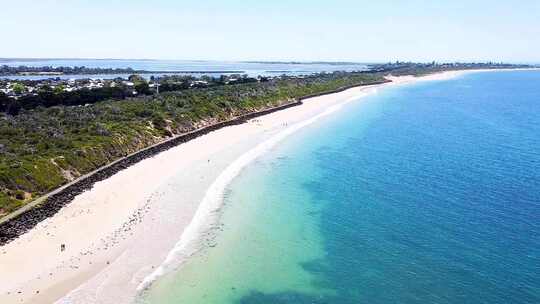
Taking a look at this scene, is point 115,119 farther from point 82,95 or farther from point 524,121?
point 524,121

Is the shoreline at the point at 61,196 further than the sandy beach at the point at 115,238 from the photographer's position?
Yes

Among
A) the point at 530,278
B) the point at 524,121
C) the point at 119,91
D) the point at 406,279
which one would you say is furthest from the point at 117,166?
the point at 524,121

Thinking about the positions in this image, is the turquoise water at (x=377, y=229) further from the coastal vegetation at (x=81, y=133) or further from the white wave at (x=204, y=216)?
the coastal vegetation at (x=81, y=133)

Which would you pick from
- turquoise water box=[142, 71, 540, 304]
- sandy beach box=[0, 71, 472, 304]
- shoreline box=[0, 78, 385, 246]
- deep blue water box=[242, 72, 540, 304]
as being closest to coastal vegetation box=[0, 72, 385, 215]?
shoreline box=[0, 78, 385, 246]

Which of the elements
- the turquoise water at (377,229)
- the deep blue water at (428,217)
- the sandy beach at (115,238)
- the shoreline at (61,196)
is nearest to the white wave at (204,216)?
the sandy beach at (115,238)

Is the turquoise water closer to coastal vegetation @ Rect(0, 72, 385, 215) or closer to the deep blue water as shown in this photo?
the deep blue water
